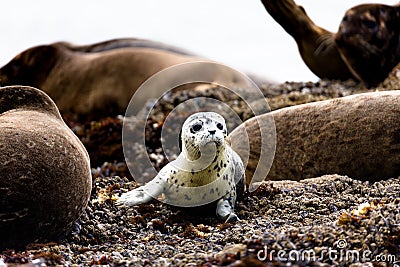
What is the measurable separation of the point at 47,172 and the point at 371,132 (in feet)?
4.60

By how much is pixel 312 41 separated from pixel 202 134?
10.1 feet

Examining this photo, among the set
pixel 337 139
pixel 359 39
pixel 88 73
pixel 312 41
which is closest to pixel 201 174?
pixel 337 139

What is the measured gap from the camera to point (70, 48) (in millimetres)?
6383

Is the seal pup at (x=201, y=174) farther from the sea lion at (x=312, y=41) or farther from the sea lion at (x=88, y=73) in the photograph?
the sea lion at (x=88, y=73)

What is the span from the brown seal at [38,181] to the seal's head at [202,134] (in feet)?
1.15

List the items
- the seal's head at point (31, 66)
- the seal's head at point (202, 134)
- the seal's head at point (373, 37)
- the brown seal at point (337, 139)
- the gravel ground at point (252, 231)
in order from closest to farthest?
the gravel ground at point (252, 231)
the seal's head at point (202, 134)
the brown seal at point (337, 139)
the seal's head at point (373, 37)
the seal's head at point (31, 66)

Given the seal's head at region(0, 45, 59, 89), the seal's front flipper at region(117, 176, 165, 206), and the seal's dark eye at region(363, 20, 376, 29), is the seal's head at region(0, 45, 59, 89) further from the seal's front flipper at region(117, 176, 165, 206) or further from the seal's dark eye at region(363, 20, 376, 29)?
the seal's front flipper at region(117, 176, 165, 206)

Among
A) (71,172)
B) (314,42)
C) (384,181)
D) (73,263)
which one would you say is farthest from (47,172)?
(314,42)

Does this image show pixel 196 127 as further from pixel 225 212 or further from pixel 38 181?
pixel 38 181

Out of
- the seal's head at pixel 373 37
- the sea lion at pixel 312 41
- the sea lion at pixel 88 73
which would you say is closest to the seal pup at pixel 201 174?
the seal's head at pixel 373 37

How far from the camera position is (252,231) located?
1942 mm

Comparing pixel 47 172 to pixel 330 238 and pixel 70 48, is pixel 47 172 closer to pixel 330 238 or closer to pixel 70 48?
pixel 330 238

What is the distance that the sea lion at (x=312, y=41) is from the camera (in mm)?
4887

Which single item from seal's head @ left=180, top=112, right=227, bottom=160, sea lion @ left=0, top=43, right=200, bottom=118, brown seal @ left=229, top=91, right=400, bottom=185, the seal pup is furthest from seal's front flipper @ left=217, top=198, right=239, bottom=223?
sea lion @ left=0, top=43, right=200, bottom=118
